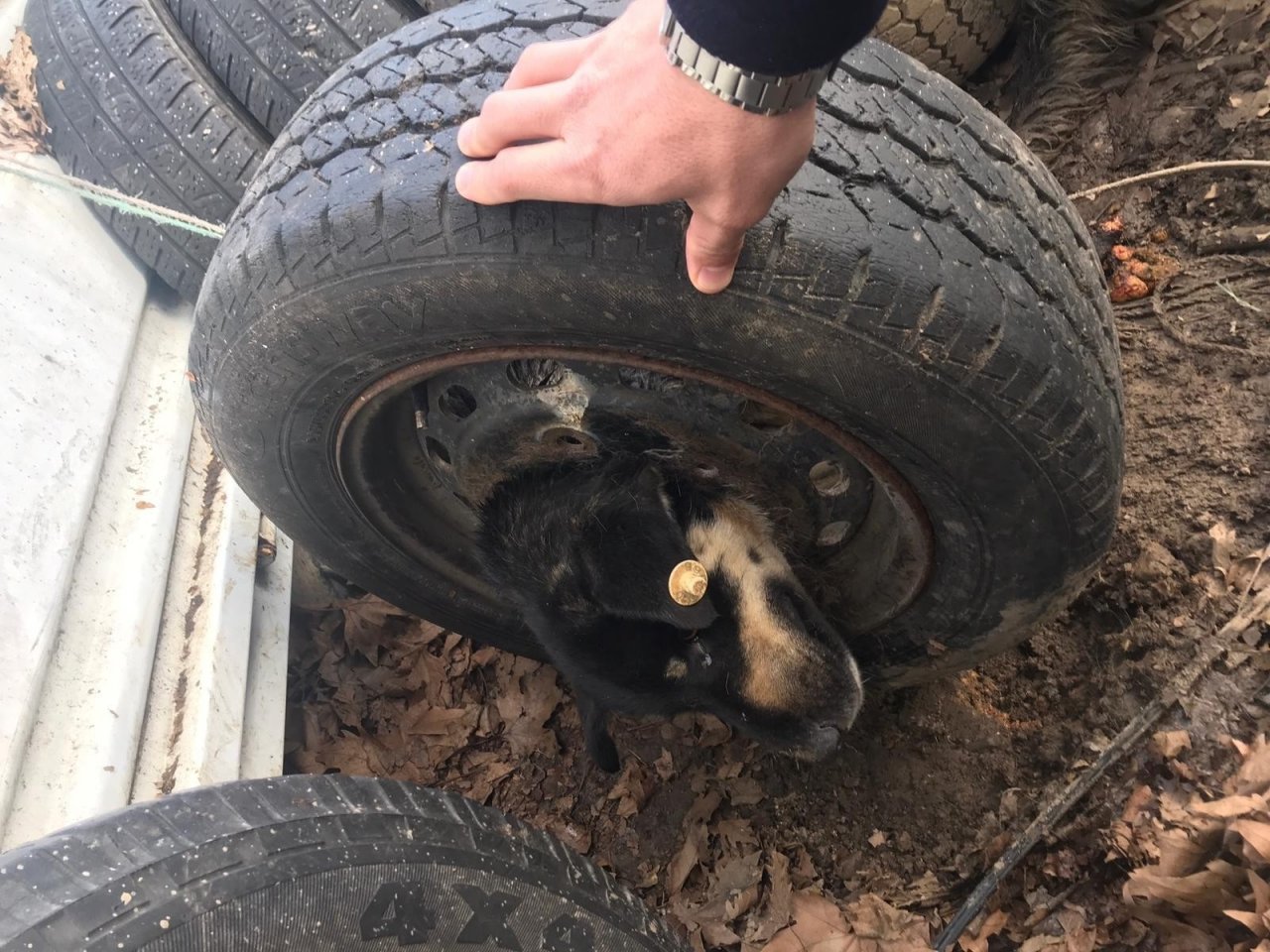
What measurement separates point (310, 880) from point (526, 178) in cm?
139

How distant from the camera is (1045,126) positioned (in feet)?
11.1

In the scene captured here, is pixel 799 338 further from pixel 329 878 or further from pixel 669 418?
pixel 329 878

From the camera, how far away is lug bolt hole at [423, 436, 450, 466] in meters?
2.36

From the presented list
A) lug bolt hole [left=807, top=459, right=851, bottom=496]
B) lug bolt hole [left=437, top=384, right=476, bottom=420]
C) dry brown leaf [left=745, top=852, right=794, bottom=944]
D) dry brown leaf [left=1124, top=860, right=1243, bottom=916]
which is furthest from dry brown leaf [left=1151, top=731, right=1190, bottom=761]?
lug bolt hole [left=437, top=384, right=476, bottom=420]

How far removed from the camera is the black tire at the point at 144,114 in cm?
299

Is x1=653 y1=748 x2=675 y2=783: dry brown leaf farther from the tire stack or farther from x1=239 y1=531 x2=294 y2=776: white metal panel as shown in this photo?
the tire stack

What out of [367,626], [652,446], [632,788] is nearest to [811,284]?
[652,446]

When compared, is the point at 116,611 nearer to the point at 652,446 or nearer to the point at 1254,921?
the point at 652,446

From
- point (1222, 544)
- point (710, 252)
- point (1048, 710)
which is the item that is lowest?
point (1048, 710)

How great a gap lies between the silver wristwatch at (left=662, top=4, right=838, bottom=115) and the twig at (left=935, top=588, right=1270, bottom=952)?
1.99 m

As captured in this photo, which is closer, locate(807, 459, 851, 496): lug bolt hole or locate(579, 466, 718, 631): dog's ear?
locate(579, 466, 718, 631): dog's ear

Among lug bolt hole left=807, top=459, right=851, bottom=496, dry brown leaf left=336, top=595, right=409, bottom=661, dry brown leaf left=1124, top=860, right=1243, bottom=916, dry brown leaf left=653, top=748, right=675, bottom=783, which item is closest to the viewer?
dry brown leaf left=1124, top=860, right=1243, bottom=916

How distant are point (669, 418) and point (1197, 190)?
2175 millimetres

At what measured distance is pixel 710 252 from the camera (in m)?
1.35
